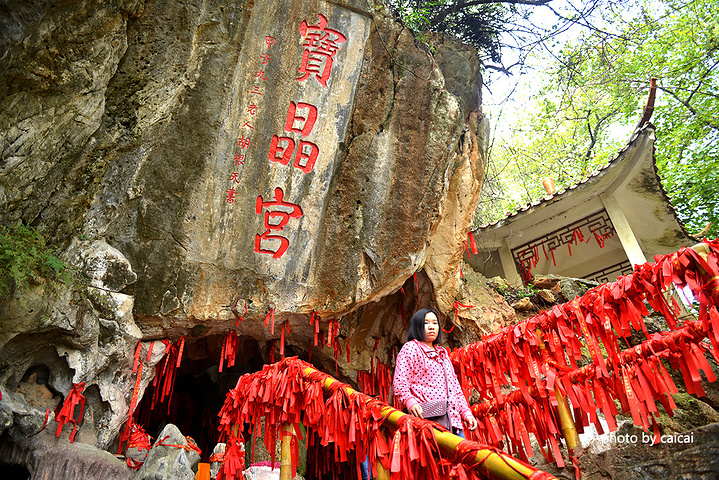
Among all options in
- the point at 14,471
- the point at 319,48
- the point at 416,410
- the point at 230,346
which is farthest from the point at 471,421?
the point at 319,48

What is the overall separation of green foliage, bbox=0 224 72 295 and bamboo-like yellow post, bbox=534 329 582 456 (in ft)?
14.0

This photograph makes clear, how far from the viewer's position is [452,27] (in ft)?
22.7

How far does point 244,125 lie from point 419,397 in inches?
136

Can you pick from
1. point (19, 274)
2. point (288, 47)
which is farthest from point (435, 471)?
point (288, 47)

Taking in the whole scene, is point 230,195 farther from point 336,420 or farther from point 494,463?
point 494,463

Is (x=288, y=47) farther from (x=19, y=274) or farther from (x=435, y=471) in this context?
(x=435, y=471)

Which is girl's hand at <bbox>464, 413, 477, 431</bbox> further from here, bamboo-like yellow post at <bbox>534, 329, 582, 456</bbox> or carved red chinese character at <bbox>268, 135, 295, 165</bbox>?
carved red chinese character at <bbox>268, 135, 295, 165</bbox>

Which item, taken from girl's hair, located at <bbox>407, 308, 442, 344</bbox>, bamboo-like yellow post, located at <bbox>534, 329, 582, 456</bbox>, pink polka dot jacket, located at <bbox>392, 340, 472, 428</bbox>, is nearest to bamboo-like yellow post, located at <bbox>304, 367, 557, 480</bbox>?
pink polka dot jacket, located at <bbox>392, 340, 472, 428</bbox>

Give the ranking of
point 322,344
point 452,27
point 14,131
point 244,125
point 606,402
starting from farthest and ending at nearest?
point 452,27
point 322,344
point 244,125
point 14,131
point 606,402

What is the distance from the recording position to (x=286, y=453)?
2.95 meters

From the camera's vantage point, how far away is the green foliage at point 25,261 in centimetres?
346

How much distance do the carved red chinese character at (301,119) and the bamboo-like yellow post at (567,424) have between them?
367 cm

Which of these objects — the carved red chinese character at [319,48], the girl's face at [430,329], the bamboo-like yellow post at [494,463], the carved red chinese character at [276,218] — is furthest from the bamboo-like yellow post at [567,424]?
the carved red chinese character at [319,48]

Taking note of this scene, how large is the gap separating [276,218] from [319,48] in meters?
2.18
